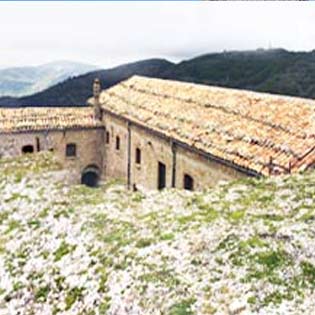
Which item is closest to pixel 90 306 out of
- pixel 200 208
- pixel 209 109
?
pixel 200 208

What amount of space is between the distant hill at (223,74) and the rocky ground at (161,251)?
58745 millimetres

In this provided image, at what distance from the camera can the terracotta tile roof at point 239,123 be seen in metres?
13.1

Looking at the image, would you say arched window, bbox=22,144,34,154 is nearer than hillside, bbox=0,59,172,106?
Yes

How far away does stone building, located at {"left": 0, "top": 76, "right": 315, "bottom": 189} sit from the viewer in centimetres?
1398

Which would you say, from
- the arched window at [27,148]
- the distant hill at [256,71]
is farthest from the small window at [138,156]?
the distant hill at [256,71]

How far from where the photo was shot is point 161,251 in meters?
5.95

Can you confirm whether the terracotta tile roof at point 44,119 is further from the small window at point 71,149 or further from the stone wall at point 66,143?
the small window at point 71,149

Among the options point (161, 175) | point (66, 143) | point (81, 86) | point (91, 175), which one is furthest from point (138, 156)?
point (81, 86)

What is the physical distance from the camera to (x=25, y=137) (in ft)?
98.6

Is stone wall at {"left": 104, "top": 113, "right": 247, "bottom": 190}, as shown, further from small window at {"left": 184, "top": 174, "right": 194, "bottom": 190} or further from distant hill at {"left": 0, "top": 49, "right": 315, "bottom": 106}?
distant hill at {"left": 0, "top": 49, "right": 315, "bottom": 106}

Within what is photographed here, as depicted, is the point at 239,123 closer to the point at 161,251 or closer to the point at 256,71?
the point at 161,251

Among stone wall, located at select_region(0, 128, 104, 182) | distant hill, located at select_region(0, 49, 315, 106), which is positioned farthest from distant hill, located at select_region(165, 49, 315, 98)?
stone wall, located at select_region(0, 128, 104, 182)

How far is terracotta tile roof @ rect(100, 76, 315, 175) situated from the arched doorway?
25.6ft

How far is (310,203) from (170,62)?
364 ft
